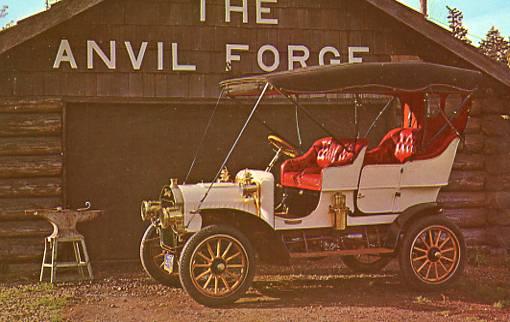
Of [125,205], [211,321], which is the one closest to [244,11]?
[125,205]

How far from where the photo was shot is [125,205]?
10820 mm

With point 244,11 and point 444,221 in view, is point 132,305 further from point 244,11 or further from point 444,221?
point 244,11

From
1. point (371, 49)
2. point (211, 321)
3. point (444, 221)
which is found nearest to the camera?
point (211, 321)

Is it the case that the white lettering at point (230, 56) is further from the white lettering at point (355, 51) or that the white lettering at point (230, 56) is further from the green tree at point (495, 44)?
the green tree at point (495, 44)

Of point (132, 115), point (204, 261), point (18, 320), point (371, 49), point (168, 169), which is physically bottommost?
point (18, 320)

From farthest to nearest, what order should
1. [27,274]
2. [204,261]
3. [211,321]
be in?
[27,274] → [204,261] → [211,321]

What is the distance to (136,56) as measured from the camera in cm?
1065

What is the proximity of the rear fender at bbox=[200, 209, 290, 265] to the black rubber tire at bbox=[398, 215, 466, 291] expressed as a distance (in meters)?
1.34

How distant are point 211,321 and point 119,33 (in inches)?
197

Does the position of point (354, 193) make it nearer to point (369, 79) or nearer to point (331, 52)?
point (369, 79)

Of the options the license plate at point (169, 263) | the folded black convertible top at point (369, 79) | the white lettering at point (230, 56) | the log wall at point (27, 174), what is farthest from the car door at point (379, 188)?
the log wall at point (27, 174)

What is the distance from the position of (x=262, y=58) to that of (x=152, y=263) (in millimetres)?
3791

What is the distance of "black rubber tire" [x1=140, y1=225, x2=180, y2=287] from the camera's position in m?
8.70

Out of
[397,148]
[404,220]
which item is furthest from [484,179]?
[404,220]
